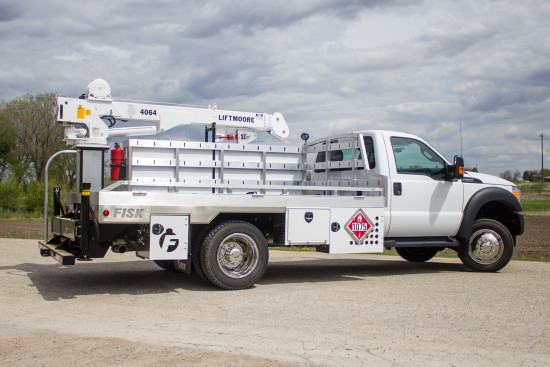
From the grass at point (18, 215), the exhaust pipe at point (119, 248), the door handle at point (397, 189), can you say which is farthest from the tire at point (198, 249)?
the grass at point (18, 215)

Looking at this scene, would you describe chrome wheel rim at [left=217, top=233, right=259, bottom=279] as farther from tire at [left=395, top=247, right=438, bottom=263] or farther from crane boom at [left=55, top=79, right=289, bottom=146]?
tire at [left=395, top=247, right=438, bottom=263]

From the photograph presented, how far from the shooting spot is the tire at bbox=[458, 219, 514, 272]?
9.86 m

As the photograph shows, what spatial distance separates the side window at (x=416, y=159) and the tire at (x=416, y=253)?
2.56 metres

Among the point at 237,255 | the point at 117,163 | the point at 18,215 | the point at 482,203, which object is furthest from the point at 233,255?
the point at 18,215

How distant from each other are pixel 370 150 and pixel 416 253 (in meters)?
3.51

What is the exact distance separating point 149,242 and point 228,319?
1.82m

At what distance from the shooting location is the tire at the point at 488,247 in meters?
9.86

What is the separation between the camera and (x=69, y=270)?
10164 millimetres

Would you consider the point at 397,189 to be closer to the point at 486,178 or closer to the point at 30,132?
the point at 486,178

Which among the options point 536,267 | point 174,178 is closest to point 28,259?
point 174,178

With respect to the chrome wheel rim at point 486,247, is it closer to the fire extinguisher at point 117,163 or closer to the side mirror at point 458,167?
the side mirror at point 458,167

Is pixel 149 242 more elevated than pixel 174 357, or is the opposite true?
pixel 149 242

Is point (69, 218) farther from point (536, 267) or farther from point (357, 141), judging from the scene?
point (536, 267)

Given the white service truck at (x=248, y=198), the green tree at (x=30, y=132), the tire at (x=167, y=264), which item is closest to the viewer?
the white service truck at (x=248, y=198)
